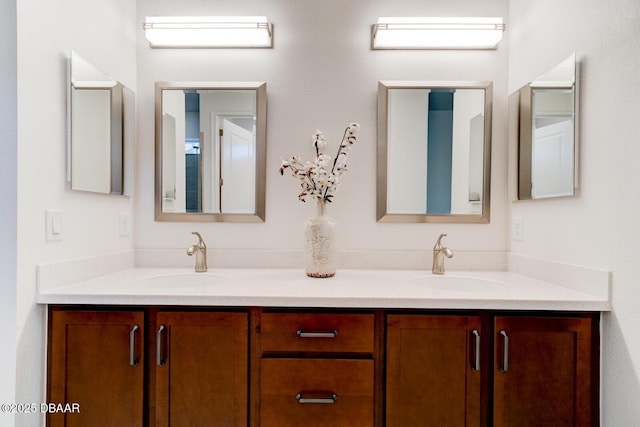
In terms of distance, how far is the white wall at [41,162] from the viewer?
3.75 feet

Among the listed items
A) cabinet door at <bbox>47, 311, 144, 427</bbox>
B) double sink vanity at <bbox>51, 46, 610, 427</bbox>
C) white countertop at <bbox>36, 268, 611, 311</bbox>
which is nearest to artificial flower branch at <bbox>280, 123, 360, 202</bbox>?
white countertop at <bbox>36, 268, 611, 311</bbox>

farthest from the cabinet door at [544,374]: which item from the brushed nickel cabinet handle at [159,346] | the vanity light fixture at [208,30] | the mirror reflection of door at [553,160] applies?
the vanity light fixture at [208,30]

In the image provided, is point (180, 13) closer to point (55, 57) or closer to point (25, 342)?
point (55, 57)

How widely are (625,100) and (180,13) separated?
198 cm

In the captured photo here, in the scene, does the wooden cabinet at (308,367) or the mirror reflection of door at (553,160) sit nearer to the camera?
the wooden cabinet at (308,367)

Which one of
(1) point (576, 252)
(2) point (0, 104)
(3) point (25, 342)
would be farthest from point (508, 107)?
(3) point (25, 342)

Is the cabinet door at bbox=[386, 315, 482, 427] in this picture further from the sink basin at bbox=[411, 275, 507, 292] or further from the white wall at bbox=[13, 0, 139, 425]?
the white wall at bbox=[13, 0, 139, 425]

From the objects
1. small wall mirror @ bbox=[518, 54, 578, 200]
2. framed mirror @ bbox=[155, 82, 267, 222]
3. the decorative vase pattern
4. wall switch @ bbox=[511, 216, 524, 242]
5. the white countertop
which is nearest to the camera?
the white countertop

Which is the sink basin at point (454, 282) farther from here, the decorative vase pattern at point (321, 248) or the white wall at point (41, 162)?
the white wall at point (41, 162)

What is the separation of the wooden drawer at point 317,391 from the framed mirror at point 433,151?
820 millimetres

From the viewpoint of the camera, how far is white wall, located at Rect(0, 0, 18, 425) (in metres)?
1.11

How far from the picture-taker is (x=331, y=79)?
5.95 feet

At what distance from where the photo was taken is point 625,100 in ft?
3.62

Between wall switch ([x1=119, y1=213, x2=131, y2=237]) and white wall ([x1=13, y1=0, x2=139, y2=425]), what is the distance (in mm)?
186
